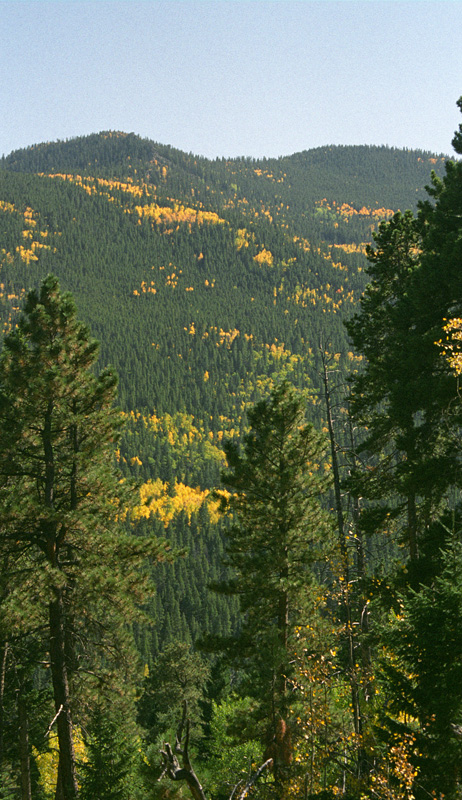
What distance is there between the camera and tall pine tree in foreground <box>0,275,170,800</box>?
12.8 metres

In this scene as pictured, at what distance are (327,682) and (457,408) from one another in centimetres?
711

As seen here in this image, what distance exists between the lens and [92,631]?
1426 centimetres

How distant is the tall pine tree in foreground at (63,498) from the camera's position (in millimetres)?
12750

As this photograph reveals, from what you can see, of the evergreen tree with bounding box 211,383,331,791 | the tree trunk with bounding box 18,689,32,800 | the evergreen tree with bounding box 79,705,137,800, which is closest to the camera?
the evergreen tree with bounding box 79,705,137,800

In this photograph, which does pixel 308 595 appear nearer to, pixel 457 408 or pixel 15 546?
pixel 457 408

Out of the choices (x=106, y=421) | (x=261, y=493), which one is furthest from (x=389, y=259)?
(x=106, y=421)

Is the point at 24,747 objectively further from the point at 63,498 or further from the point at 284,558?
the point at 284,558

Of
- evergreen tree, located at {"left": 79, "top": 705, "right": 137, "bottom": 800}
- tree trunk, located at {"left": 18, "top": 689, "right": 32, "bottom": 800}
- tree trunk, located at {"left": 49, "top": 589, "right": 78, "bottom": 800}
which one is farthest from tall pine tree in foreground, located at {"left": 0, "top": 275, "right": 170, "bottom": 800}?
tree trunk, located at {"left": 18, "top": 689, "right": 32, "bottom": 800}

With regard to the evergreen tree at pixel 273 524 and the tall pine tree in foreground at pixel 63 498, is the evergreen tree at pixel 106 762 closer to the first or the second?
the tall pine tree in foreground at pixel 63 498

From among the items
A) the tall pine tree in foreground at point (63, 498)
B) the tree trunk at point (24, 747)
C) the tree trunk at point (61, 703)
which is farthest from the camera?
the tree trunk at point (24, 747)

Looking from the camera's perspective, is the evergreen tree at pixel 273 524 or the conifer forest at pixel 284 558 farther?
the evergreen tree at pixel 273 524

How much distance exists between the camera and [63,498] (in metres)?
14.0

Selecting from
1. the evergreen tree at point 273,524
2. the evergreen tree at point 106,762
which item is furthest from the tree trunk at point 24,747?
the evergreen tree at point 273,524

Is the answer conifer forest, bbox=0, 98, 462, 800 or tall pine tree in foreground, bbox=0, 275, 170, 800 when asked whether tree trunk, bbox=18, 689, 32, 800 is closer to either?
conifer forest, bbox=0, 98, 462, 800
